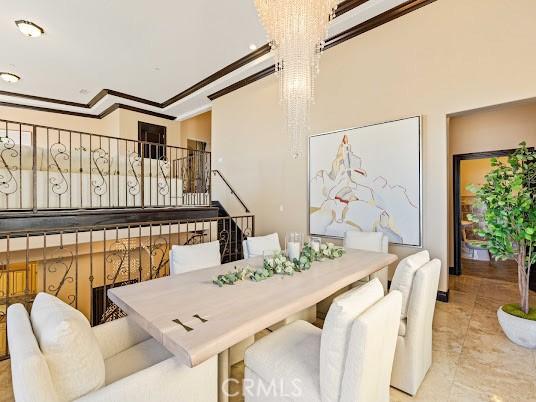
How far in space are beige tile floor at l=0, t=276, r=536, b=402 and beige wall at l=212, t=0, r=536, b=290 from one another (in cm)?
65

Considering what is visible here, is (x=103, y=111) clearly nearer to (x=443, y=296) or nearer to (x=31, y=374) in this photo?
(x=31, y=374)

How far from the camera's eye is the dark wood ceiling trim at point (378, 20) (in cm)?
364

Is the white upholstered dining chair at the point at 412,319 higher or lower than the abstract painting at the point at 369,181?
lower

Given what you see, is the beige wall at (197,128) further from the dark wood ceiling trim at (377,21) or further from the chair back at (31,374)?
the chair back at (31,374)

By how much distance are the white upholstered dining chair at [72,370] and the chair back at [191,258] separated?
1.02 metres

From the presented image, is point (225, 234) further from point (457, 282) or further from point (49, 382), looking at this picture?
point (49, 382)

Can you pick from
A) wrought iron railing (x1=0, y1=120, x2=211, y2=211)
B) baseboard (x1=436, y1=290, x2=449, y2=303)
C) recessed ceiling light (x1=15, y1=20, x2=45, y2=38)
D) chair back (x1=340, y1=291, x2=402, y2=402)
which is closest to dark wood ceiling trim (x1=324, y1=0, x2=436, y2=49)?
wrought iron railing (x1=0, y1=120, x2=211, y2=211)

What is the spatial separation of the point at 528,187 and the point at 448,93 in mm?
1512

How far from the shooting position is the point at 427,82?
3578mm

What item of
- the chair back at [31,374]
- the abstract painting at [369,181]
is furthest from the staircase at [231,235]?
the chair back at [31,374]

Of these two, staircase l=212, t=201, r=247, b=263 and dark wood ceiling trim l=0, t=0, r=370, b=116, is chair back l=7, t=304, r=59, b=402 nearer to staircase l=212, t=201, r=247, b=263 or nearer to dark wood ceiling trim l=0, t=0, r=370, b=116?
staircase l=212, t=201, r=247, b=263

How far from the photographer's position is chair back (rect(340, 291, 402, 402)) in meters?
1.12

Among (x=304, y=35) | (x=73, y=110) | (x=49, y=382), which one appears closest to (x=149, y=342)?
(x=49, y=382)

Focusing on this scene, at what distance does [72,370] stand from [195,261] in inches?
55.7
